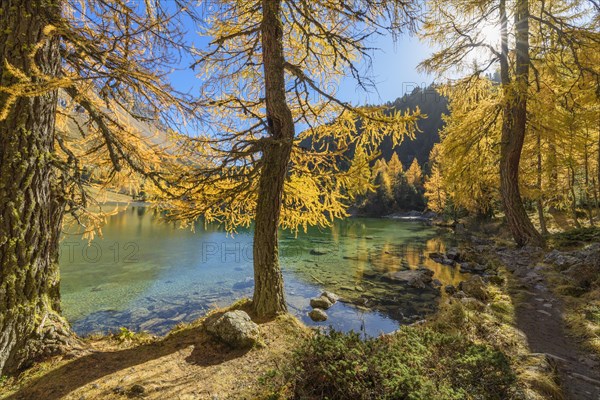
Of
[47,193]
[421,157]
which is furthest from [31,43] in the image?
[421,157]

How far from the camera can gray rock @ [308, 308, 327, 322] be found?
27.3 ft

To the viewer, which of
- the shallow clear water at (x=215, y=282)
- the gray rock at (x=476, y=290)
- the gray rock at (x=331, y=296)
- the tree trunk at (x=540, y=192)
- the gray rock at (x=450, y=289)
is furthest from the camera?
the tree trunk at (x=540, y=192)

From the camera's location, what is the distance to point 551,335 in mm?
4398

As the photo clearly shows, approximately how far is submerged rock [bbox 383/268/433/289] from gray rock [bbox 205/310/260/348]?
8.29 m

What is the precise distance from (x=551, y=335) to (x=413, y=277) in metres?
A: 7.02

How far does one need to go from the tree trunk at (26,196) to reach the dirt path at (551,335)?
5.74 metres

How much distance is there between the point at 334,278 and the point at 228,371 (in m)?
9.49

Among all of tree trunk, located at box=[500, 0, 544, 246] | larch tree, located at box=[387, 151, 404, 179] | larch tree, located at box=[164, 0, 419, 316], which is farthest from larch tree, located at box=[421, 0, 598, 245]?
larch tree, located at box=[387, 151, 404, 179]

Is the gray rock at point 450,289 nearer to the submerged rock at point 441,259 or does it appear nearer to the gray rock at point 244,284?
the submerged rock at point 441,259

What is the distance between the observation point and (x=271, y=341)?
4.17 m

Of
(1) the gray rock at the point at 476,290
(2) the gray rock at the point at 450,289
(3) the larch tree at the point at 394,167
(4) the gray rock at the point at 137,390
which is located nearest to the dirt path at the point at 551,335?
(1) the gray rock at the point at 476,290

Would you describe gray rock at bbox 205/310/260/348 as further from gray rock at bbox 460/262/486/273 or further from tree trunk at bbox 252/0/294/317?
gray rock at bbox 460/262/486/273

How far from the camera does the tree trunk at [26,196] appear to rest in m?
3.06

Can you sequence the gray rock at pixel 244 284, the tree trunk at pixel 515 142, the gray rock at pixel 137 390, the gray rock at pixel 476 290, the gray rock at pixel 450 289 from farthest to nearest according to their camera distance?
the gray rock at pixel 244 284
the tree trunk at pixel 515 142
the gray rock at pixel 450 289
the gray rock at pixel 476 290
the gray rock at pixel 137 390
